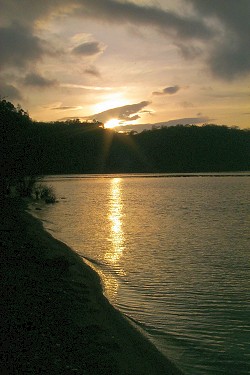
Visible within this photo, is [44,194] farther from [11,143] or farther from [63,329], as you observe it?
[63,329]

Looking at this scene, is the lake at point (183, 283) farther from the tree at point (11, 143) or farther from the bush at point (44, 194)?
the bush at point (44, 194)

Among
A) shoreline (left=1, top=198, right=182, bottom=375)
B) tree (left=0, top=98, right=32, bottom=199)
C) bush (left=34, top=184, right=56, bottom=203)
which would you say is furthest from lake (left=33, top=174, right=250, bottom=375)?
bush (left=34, top=184, right=56, bottom=203)

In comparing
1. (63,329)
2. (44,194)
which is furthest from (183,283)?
(44,194)

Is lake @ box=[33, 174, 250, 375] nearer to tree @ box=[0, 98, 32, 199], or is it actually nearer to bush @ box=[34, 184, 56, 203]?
tree @ box=[0, 98, 32, 199]

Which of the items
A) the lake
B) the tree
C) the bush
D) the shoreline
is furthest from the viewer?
the bush

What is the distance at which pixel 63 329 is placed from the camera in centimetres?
870

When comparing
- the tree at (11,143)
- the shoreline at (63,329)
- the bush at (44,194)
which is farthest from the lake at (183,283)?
the bush at (44,194)

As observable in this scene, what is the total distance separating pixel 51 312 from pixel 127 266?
326 inches

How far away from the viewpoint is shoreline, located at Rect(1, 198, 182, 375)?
7078 millimetres

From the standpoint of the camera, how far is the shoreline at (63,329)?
7078 mm

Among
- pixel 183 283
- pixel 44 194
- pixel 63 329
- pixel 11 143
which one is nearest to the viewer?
pixel 63 329

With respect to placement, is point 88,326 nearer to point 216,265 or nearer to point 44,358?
point 44,358

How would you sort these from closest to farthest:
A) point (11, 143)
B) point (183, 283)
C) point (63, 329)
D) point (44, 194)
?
point (63, 329)
point (183, 283)
point (11, 143)
point (44, 194)

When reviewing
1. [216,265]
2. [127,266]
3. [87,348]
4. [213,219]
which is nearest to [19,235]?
[127,266]
